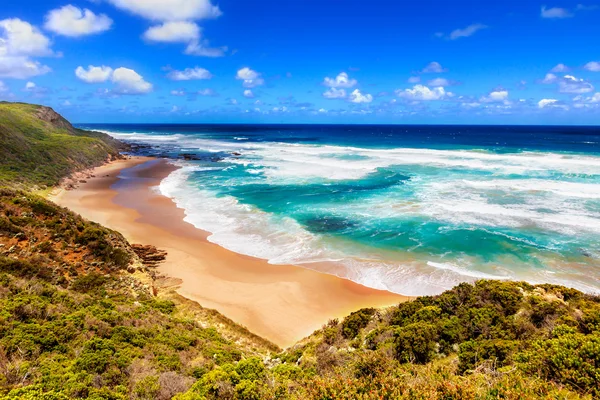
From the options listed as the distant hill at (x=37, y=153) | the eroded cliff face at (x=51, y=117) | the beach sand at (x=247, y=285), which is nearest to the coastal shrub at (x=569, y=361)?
the beach sand at (x=247, y=285)

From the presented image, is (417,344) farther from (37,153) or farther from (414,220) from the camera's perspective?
(37,153)

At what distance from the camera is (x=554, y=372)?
5551 millimetres

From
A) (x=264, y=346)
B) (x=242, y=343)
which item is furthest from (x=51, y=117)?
(x=264, y=346)

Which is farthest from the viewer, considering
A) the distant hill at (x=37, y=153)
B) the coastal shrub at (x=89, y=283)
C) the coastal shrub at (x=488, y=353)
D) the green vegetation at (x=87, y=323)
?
the distant hill at (x=37, y=153)

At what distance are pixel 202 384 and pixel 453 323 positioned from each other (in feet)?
20.5

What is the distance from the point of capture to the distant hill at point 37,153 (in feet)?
105

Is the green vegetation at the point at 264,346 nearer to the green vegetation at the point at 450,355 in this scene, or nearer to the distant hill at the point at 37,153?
the green vegetation at the point at 450,355

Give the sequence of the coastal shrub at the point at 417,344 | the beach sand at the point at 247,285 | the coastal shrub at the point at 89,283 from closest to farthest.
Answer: the coastal shrub at the point at 417,344 → the coastal shrub at the point at 89,283 → the beach sand at the point at 247,285

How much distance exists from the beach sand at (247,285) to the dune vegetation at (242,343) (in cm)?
127

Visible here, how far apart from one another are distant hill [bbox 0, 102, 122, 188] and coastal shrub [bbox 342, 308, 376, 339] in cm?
2862

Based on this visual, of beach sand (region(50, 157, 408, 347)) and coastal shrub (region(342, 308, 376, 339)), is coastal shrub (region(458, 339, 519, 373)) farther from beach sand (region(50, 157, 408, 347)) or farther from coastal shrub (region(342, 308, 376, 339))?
beach sand (region(50, 157, 408, 347))

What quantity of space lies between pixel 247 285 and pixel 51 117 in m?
73.3

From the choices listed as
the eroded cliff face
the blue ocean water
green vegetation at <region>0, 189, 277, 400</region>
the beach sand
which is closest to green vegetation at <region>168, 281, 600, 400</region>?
green vegetation at <region>0, 189, 277, 400</region>

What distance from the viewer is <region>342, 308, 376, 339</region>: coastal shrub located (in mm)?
9690
